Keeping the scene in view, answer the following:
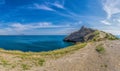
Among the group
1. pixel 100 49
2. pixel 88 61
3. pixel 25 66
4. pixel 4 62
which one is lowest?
pixel 25 66

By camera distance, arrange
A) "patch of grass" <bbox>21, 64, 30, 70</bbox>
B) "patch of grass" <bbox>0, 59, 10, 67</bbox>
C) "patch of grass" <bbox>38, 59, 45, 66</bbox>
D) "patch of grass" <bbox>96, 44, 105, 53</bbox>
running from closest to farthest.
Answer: "patch of grass" <bbox>21, 64, 30, 70</bbox>
"patch of grass" <bbox>0, 59, 10, 67</bbox>
"patch of grass" <bbox>38, 59, 45, 66</bbox>
"patch of grass" <bbox>96, 44, 105, 53</bbox>

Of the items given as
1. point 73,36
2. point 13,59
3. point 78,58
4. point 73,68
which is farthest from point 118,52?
point 73,36

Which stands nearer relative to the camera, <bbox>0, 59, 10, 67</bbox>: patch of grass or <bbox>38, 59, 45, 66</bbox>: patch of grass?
<bbox>0, 59, 10, 67</bbox>: patch of grass

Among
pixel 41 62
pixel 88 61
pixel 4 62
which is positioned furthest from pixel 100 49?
pixel 4 62

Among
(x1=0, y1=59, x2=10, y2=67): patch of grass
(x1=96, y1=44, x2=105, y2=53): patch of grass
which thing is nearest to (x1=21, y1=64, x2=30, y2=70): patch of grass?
(x1=0, y1=59, x2=10, y2=67): patch of grass

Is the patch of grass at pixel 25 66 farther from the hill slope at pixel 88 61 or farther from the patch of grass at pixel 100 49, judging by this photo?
the patch of grass at pixel 100 49

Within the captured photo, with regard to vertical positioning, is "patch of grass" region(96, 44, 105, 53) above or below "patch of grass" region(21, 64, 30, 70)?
above

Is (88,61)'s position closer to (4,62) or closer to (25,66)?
(25,66)

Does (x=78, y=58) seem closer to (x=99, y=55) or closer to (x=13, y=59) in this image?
(x=99, y=55)

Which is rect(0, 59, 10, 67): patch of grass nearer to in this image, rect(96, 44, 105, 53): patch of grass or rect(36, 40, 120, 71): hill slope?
rect(36, 40, 120, 71): hill slope

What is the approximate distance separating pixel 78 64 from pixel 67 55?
349cm

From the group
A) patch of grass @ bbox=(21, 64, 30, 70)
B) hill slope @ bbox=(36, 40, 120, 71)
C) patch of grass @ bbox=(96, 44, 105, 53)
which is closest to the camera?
patch of grass @ bbox=(21, 64, 30, 70)

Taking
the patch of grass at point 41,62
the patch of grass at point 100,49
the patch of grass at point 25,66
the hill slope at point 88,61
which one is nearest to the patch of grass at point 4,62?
the patch of grass at point 25,66

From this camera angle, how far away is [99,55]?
82.7ft
